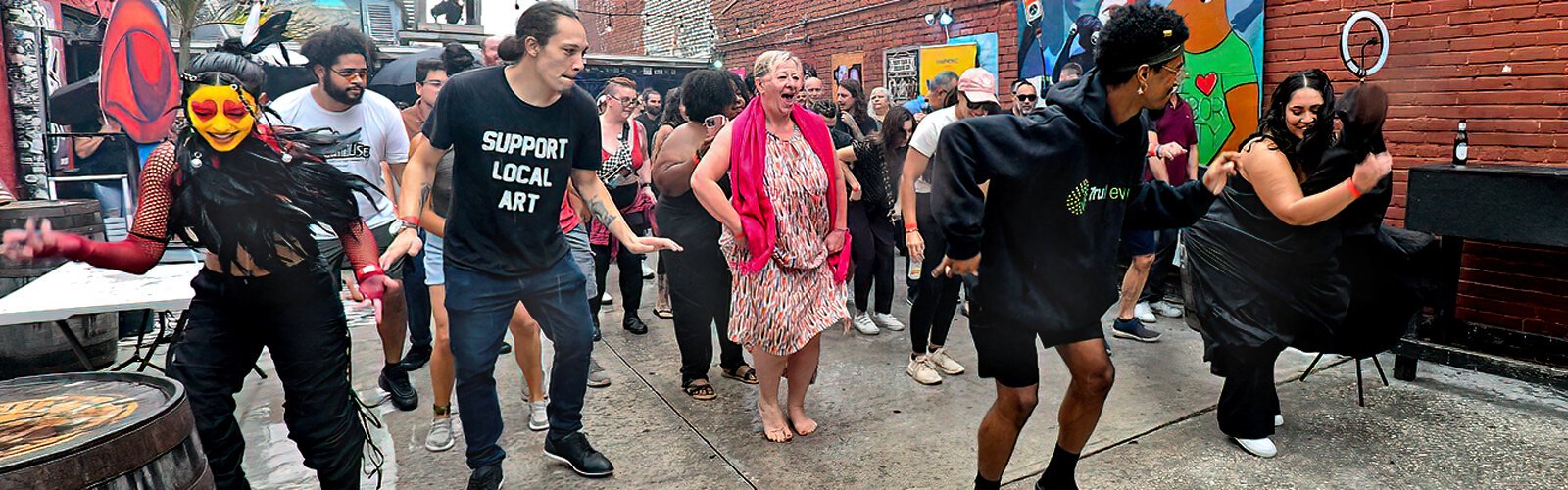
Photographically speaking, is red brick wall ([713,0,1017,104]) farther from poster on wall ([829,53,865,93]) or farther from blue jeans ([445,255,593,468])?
blue jeans ([445,255,593,468])

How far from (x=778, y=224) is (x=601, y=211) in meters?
0.72

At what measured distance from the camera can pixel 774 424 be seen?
3.94 meters

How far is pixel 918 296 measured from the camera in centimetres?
479

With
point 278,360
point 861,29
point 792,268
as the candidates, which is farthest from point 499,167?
point 861,29

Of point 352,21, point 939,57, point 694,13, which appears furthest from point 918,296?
point 352,21

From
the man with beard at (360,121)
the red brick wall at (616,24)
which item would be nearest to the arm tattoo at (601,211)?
the man with beard at (360,121)

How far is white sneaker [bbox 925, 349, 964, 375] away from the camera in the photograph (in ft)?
15.9

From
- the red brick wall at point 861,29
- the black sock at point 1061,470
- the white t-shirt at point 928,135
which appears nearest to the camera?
the black sock at point 1061,470

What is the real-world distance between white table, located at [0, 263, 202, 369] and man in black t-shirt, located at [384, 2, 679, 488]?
121 cm

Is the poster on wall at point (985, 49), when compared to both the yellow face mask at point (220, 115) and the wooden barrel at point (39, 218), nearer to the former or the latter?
the wooden barrel at point (39, 218)

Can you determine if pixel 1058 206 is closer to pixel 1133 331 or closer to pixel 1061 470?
pixel 1061 470

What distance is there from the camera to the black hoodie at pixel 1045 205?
2.71 meters

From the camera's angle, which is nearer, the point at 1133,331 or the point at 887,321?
the point at 1133,331

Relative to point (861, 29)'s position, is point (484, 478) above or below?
below
